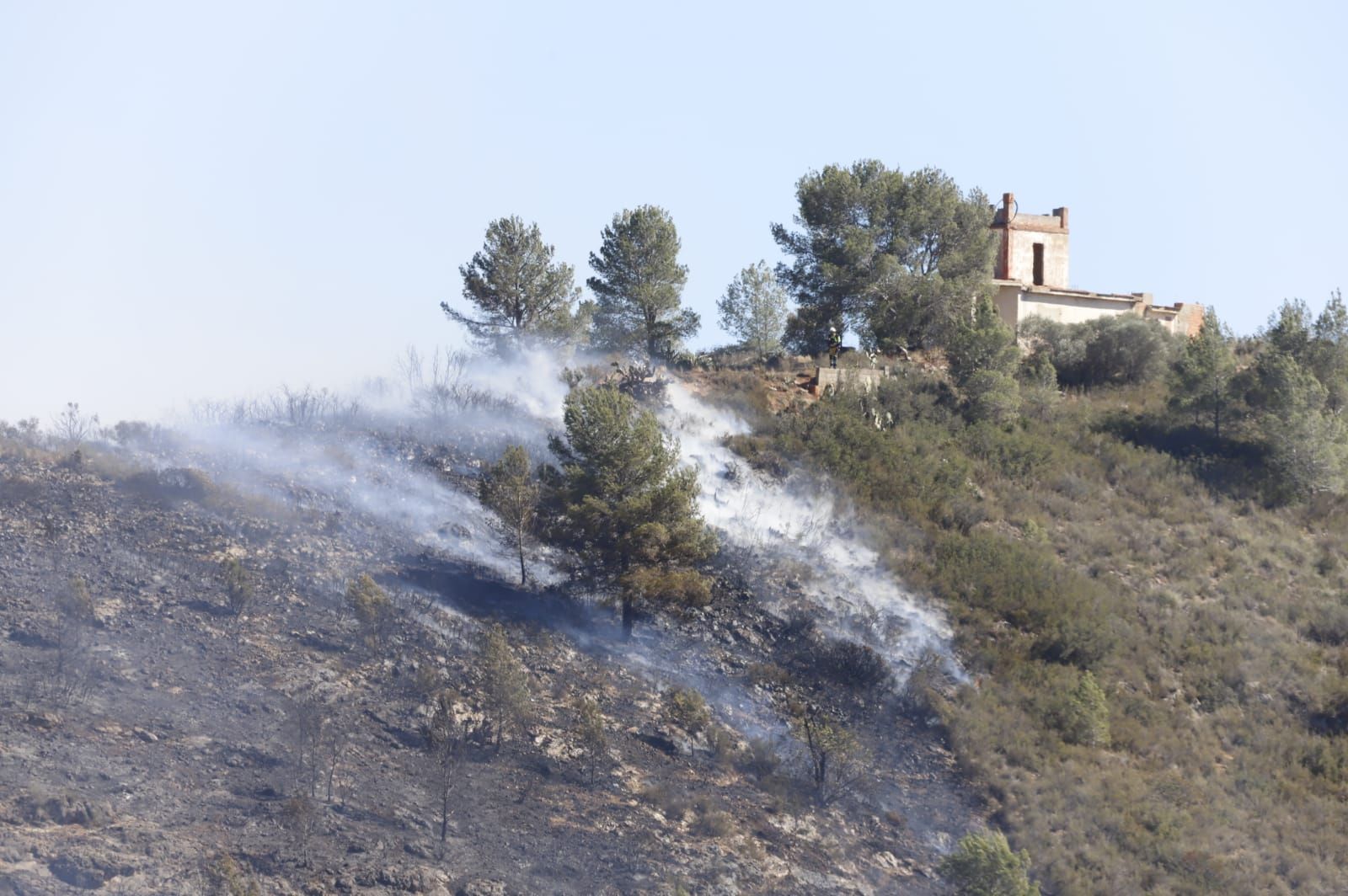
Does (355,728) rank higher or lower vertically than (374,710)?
lower

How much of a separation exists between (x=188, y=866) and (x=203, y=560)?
11.4 meters

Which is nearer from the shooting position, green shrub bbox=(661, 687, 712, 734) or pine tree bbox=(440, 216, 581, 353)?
green shrub bbox=(661, 687, 712, 734)

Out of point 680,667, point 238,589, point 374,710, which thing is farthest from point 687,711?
point 238,589

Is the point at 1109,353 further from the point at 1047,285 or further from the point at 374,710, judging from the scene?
the point at 374,710

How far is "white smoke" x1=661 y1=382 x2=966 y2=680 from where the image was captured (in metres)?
→ 40.1

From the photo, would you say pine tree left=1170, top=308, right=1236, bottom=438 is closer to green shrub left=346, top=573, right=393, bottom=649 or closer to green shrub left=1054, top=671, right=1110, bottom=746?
green shrub left=1054, top=671, right=1110, bottom=746

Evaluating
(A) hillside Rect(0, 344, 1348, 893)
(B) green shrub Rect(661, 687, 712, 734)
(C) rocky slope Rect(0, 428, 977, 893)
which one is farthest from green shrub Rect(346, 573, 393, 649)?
(B) green shrub Rect(661, 687, 712, 734)

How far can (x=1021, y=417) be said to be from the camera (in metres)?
52.4

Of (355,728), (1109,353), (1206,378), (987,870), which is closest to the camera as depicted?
(987,870)

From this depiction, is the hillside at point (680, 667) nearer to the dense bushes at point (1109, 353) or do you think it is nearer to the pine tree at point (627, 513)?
the pine tree at point (627, 513)

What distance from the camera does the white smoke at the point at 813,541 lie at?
132 ft

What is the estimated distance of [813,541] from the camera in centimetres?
4325

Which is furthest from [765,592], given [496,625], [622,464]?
[496,625]

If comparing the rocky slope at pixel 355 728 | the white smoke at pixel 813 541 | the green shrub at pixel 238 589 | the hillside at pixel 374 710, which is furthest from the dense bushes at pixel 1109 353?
the green shrub at pixel 238 589
